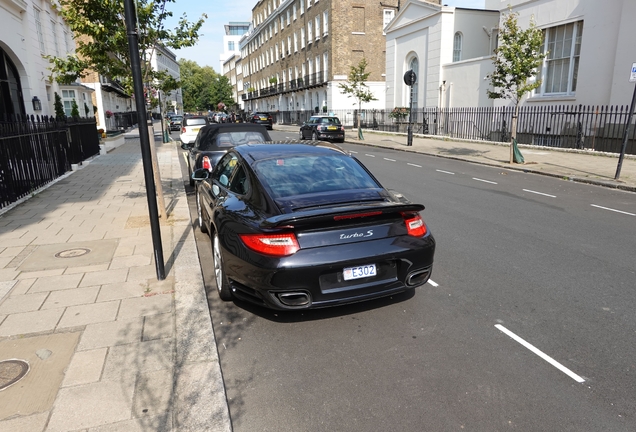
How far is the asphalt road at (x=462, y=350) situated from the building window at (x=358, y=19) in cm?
4160

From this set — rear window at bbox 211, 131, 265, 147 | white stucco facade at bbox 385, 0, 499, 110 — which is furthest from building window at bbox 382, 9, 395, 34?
rear window at bbox 211, 131, 265, 147

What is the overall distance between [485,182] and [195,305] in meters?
9.80

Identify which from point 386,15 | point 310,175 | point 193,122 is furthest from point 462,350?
point 386,15

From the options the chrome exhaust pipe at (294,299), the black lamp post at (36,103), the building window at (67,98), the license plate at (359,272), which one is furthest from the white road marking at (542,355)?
the building window at (67,98)

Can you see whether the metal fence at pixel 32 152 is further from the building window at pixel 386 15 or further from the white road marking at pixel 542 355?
the building window at pixel 386 15

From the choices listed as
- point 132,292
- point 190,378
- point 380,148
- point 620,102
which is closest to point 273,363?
point 190,378

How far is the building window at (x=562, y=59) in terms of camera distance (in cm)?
1950

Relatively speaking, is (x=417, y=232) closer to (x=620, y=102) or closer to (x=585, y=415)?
(x=585, y=415)

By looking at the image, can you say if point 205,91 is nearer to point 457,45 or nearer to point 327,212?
point 457,45

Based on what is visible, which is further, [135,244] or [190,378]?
[135,244]

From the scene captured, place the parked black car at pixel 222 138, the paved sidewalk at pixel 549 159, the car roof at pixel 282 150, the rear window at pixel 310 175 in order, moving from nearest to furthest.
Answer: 1. the rear window at pixel 310 175
2. the car roof at pixel 282 150
3. the parked black car at pixel 222 138
4. the paved sidewalk at pixel 549 159

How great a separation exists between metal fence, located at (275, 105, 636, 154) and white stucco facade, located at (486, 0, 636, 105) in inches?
22.5

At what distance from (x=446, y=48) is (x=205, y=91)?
89.0 meters

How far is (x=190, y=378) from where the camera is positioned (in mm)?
3291
